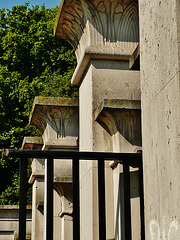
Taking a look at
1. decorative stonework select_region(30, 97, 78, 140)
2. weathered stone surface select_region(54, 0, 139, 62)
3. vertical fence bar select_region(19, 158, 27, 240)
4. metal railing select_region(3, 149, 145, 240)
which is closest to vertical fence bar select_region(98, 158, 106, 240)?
metal railing select_region(3, 149, 145, 240)

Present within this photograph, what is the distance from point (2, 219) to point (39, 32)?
35.6ft

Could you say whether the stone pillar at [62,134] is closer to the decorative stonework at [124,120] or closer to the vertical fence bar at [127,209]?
the decorative stonework at [124,120]

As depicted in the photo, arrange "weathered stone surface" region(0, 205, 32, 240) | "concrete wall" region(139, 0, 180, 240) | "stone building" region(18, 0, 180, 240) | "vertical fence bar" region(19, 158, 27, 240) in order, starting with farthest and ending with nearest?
1. "weathered stone surface" region(0, 205, 32, 240)
2. "vertical fence bar" region(19, 158, 27, 240)
3. "stone building" region(18, 0, 180, 240)
4. "concrete wall" region(139, 0, 180, 240)

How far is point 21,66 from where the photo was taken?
2803 centimetres

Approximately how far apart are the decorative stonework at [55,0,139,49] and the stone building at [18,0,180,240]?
1cm

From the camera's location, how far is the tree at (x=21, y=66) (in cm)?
2556

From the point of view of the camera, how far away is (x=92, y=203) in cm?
604

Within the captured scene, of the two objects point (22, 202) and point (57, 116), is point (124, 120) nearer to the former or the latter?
point (22, 202)

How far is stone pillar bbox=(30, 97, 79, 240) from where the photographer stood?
9875 mm

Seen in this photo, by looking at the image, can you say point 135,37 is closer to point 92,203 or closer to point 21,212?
point 92,203

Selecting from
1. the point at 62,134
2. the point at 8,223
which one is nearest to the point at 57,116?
the point at 62,134

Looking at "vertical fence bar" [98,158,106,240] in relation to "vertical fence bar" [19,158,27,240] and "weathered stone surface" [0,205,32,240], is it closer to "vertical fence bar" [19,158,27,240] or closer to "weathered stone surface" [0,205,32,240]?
"vertical fence bar" [19,158,27,240]

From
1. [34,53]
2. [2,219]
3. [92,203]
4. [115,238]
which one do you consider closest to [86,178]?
[92,203]

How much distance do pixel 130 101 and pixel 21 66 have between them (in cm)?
2263
